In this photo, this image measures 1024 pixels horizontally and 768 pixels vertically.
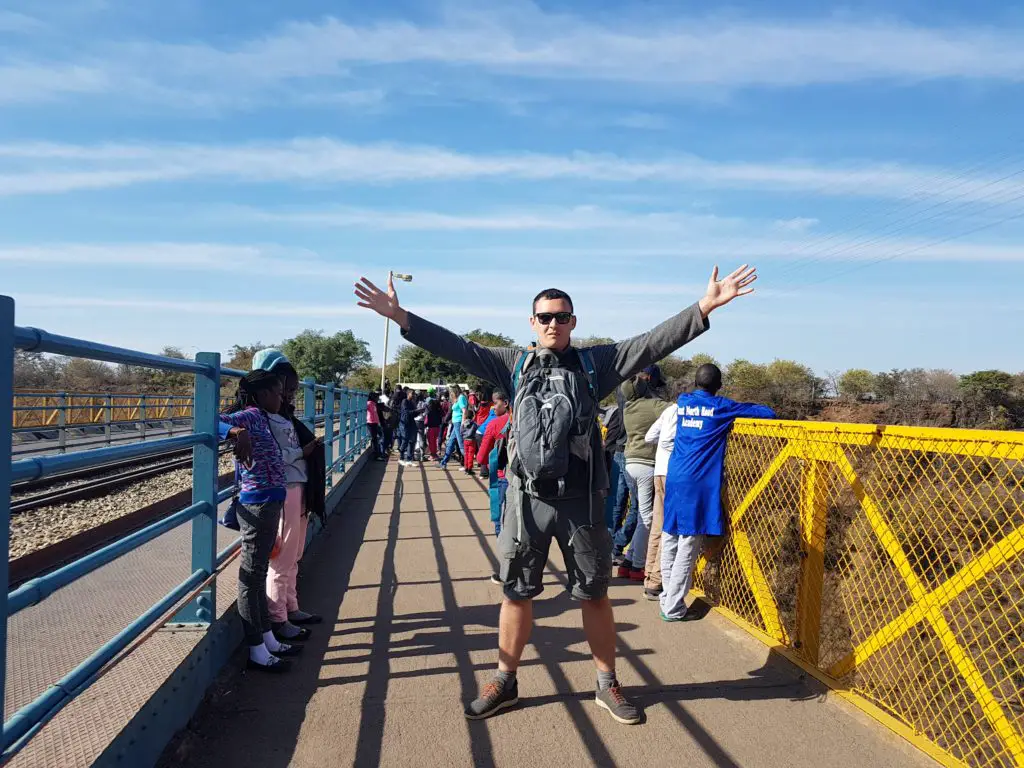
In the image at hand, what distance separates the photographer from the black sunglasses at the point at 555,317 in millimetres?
3477

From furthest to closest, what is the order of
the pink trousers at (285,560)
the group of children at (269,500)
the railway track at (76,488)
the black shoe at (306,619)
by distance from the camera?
1. the railway track at (76,488)
2. the black shoe at (306,619)
3. the pink trousers at (285,560)
4. the group of children at (269,500)

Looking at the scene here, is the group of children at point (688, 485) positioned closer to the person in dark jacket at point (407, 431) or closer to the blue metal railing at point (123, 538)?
the blue metal railing at point (123, 538)

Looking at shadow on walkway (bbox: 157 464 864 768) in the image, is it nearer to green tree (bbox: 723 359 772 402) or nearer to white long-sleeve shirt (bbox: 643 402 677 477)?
white long-sleeve shirt (bbox: 643 402 677 477)

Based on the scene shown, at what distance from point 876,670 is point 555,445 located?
2.10 m

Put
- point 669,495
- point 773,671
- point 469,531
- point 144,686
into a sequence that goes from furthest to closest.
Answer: point 469,531 < point 669,495 < point 773,671 < point 144,686

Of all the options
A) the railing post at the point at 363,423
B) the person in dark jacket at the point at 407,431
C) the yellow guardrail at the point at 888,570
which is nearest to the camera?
the yellow guardrail at the point at 888,570

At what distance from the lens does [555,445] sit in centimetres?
322

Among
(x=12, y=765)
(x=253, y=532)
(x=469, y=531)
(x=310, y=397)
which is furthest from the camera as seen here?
(x=469, y=531)

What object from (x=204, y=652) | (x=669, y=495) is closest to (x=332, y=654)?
(x=204, y=652)

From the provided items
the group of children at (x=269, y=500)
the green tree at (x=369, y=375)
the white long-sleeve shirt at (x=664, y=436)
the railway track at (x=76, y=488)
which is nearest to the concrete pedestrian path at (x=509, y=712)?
the group of children at (x=269, y=500)

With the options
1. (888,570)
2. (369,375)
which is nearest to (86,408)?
(888,570)

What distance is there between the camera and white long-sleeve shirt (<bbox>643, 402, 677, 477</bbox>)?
17.7 feet

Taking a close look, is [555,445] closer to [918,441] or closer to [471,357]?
[471,357]

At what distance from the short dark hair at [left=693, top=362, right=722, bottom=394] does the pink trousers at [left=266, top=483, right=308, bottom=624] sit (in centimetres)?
268
